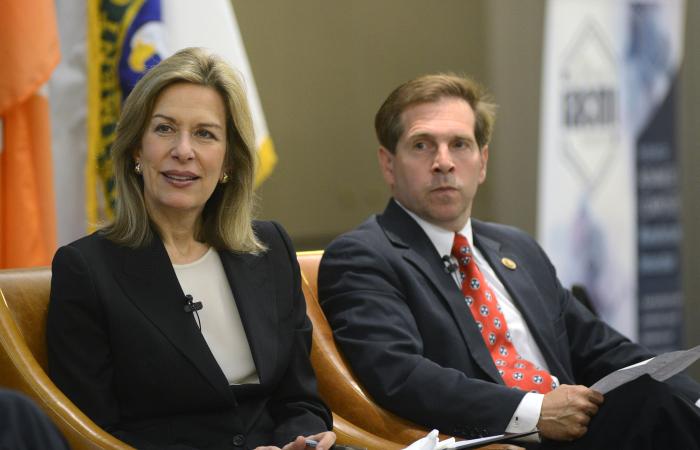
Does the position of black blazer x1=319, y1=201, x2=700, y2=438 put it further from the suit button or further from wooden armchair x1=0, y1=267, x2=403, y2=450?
the suit button

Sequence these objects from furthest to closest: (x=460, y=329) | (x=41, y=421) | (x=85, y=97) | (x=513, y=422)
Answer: (x=85, y=97)
(x=460, y=329)
(x=513, y=422)
(x=41, y=421)

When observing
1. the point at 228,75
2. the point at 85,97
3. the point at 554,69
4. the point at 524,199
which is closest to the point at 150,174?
the point at 228,75

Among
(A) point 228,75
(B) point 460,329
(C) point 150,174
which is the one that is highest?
(A) point 228,75

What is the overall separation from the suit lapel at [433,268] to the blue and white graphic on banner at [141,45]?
1121mm

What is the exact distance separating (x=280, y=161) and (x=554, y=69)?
185 cm

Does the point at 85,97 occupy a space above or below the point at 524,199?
above

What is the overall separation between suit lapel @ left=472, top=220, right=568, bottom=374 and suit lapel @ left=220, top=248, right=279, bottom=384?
90 cm

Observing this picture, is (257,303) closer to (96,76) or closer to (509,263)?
(509,263)

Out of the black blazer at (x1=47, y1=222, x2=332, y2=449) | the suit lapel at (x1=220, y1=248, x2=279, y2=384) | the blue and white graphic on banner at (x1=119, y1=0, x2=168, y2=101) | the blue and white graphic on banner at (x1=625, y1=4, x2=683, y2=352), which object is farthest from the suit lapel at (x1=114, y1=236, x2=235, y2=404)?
the blue and white graphic on banner at (x1=625, y1=4, x2=683, y2=352)

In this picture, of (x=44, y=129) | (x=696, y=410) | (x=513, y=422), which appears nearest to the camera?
(x=696, y=410)

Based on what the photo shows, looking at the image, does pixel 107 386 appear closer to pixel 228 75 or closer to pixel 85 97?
pixel 228 75

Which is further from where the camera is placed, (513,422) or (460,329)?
(460,329)

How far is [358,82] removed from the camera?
6812mm

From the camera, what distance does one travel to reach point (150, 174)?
8.62 ft
